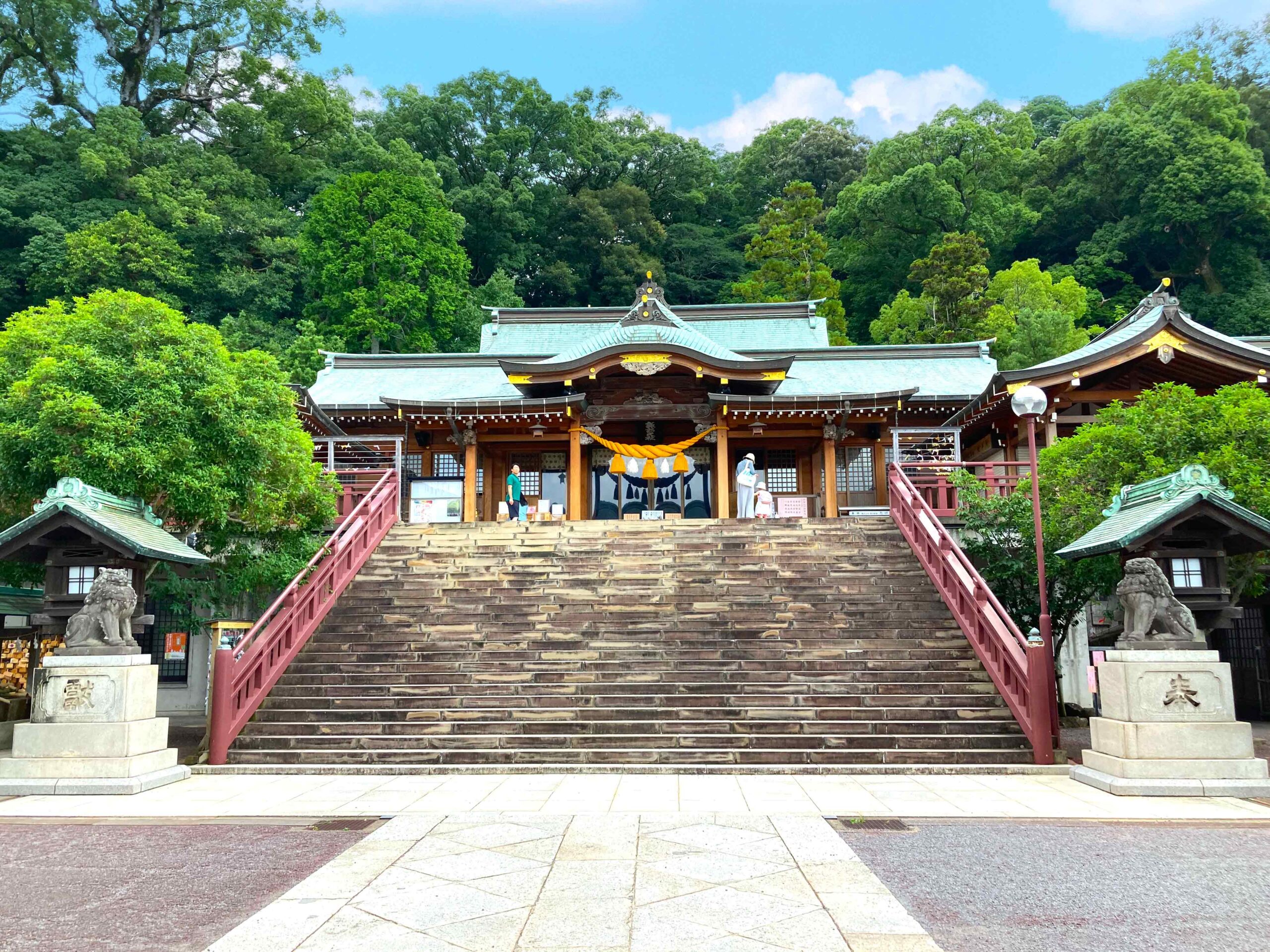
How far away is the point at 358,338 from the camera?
122ft

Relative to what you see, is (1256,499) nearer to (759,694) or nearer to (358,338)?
(759,694)

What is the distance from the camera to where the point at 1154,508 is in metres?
8.89

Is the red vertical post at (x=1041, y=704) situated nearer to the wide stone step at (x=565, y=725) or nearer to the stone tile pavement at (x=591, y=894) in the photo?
the wide stone step at (x=565, y=725)

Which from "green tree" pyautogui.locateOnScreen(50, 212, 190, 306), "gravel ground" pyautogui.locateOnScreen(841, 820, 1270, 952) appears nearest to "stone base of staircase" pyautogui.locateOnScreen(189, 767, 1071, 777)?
"gravel ground" pyautogui.locateOnScreen(841, 820, 1270, 952)

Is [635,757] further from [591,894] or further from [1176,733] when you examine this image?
[1176,733]

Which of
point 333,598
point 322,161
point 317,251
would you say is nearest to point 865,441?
point 333,598

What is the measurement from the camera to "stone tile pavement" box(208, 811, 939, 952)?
4.38 m

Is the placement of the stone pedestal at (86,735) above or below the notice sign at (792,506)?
below

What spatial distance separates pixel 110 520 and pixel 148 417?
193 centimetres

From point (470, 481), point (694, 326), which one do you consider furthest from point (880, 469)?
point (470, 481)

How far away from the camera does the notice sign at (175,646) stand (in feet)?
47.9

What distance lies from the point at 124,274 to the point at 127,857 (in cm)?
3437

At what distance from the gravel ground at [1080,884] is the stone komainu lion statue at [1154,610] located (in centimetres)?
220

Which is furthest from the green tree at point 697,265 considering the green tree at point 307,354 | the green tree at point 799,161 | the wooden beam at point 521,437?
the wooden beam at point 521,437
